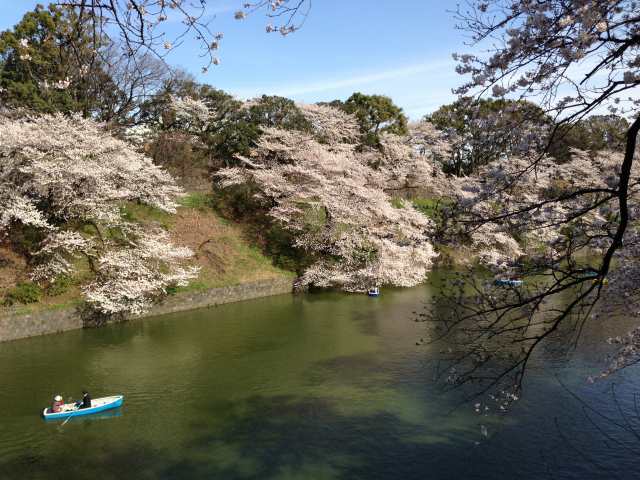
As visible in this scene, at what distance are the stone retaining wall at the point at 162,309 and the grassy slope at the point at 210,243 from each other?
1.42 feet

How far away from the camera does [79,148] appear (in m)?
20.9

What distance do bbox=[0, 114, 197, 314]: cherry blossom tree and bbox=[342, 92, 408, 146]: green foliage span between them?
1811cm

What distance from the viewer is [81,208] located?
843 inches

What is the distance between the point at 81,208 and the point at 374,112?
22.8 metres

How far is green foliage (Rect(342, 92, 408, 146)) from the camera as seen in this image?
3619cm

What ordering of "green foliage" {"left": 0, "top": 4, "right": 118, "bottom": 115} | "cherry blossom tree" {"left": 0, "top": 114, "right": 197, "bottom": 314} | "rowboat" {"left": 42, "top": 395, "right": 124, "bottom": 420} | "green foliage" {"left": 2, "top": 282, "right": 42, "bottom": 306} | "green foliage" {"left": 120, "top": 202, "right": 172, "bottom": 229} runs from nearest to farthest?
1. "rowboat" {"left": 42, "top": 395, "right": 124, "bottom": 420}
2. "green foliage" {"left": 2, "top": 282, "right": 42, "bottom": 306}
3. "cherry blossom tree" {"left": 0, "top": 114, "right": 197, "bottom": 314}
4. "green foliage" {"left": 0, "top": 4, "right": 118, "bottom": 115}
5. "green foliage" {"left": 120, "top": 202, "right": 172, "bottom": 229}

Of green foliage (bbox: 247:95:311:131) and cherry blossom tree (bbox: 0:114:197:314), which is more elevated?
green foliage (bbox: 247:95:311:131)

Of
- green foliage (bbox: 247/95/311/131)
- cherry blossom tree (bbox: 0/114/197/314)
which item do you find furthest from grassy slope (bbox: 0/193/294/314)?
green foliage (bbox: 247/95/311/131)

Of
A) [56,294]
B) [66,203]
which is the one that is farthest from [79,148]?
[56,294]

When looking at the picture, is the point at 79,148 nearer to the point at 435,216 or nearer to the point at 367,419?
the point at 367,419

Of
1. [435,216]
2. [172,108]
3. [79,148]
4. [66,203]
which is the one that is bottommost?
[435,216]

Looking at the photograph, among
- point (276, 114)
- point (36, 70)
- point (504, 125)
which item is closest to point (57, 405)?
point (504, 125)

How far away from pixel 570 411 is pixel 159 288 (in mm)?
17113

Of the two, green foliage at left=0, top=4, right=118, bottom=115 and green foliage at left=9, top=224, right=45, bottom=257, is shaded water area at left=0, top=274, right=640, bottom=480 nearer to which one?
green foliage at left=9, top=224, right=45, bottom=257
